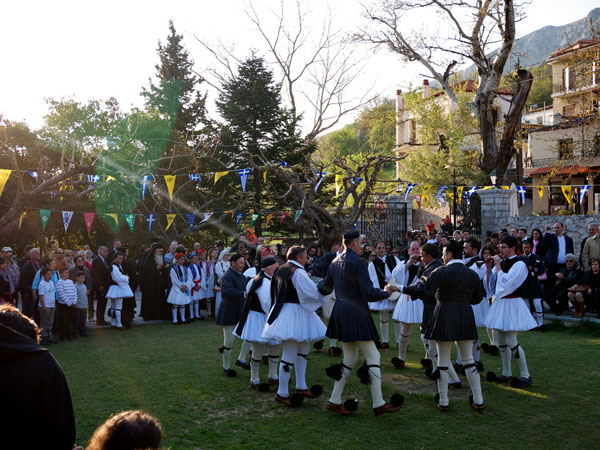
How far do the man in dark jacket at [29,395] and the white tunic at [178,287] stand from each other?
11532 millimetres

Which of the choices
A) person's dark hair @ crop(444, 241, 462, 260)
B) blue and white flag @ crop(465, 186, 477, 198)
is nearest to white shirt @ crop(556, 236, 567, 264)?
blue and white flag @ crop(465, 186, 477, 198)

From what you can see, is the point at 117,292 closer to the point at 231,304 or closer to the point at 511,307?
the point at 231,304

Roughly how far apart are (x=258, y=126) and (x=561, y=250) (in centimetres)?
1600

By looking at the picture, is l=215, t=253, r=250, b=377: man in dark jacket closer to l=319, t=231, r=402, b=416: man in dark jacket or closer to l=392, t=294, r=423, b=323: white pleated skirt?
l=319, t=231, r=402, b=416: man in dark jacket

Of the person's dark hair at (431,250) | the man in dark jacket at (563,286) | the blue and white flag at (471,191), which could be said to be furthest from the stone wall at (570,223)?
the person's dark hair at (431,250)

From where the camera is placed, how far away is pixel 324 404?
6859 mm

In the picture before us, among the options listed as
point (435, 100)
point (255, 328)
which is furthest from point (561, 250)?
point (435, 100)

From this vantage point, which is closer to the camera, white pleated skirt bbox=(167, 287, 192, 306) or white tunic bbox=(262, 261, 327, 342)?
white tunic bbox=(262, 261, 327, 342)

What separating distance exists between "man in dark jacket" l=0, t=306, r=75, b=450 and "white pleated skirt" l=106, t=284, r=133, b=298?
1080 cm

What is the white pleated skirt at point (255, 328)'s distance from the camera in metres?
7.41

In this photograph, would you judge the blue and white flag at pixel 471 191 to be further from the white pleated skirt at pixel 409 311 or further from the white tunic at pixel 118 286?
the white tunic at pixel 118 286

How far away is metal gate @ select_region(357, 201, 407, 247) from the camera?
24.1m

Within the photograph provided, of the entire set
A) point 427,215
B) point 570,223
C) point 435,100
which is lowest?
point 570,223

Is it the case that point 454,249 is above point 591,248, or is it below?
below
